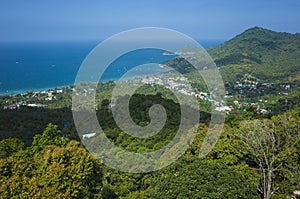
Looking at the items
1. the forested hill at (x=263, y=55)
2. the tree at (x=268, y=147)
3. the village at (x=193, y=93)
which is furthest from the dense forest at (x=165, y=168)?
the forested hill at (x=263, y=55)

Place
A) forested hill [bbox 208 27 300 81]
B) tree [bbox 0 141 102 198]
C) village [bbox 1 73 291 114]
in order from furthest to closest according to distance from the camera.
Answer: forested hill [bbox 208 27 300 81], village [bbox 1 73 291 114], tree [bbox 0 141 102 198]

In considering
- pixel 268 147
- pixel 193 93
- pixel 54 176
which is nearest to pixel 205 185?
pixel 54 176

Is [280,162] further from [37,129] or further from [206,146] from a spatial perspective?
[37,129]

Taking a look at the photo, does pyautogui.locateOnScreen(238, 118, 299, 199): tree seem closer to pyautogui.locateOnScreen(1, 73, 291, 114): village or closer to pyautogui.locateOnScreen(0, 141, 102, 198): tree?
pyautogui.locateOnScreen(0, 141, 102, 198): tree

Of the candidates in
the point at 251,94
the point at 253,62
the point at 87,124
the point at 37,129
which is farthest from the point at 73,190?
the point at 253,62

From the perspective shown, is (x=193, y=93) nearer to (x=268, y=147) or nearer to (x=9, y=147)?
(x=268, y=147)

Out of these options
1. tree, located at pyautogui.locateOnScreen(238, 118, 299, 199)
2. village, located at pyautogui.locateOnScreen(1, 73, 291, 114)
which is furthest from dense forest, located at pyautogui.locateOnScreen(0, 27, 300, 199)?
village, located at pyautogui.locateOnScreen(1, 73, 291, 114)
